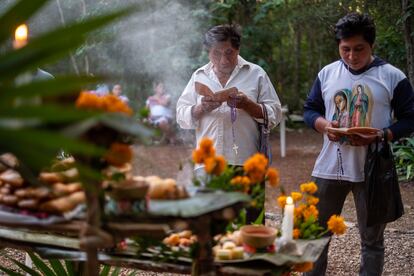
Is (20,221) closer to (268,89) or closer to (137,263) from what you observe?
(137,263)

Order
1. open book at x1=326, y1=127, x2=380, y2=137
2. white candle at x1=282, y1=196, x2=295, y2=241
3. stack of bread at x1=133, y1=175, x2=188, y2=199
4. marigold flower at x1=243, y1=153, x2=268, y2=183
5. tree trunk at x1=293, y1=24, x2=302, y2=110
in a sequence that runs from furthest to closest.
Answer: tree trunk at x1=293, y1=24, x2=302, y2=110
open book at x1=326, y1=127, x2=380, y2=137
white candle at x1=282, y1=196, x2=295, y2=241
marigold flower at x1=243, y1=153, x2=268, y2=183
stack of bread at x1=133, y1=175, x2=188, y2=199

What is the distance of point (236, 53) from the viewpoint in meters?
3.88

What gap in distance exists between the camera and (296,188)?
7.93m

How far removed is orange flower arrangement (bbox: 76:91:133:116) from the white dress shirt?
74.9 inches

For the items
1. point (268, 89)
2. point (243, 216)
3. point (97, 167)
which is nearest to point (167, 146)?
point (268, 89)

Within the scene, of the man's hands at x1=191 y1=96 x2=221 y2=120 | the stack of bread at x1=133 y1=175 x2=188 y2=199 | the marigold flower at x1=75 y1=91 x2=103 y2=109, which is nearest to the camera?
the marigold flower at x1=75 y1=91 x2=103 y2=109

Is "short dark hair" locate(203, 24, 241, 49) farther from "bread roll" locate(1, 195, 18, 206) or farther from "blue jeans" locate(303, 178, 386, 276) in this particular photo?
"bread roll" locate(1, 195, 18, 206)

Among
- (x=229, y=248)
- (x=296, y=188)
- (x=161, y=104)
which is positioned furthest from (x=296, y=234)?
(x=161, y=104)

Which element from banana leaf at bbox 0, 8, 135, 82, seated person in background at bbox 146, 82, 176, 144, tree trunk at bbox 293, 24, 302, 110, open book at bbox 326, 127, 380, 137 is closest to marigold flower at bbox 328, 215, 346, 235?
open book at bbox 326, 127, 380, 137

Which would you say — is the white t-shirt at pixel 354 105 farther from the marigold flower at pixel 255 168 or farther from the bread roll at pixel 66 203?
the bread roll at pixel 66 203

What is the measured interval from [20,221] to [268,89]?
2167 mm

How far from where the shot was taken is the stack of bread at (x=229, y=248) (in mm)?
2367

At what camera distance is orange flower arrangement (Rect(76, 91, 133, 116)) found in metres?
1.91

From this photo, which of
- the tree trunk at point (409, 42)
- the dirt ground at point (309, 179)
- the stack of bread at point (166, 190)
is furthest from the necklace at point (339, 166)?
the tree trunk at point (409, 42)
